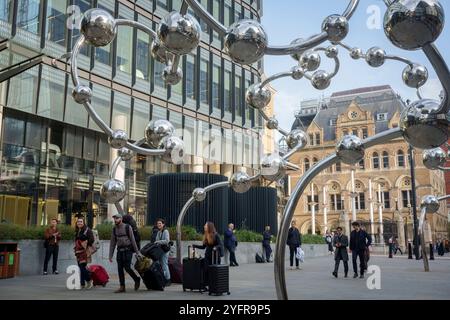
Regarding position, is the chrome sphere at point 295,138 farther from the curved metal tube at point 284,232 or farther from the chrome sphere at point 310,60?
the curved metal tube at point 284,232

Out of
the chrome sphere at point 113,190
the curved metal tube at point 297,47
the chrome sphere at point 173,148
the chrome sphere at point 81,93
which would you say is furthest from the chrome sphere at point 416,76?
the chrome sphere at point 113,190

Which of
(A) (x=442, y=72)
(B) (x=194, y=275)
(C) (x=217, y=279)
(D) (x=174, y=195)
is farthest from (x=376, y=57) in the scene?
(D) (x=174, y=195)

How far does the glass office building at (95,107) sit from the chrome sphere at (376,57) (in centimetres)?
1380

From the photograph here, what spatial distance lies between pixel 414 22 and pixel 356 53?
5.89m

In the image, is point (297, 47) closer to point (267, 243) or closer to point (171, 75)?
point (171, 75)

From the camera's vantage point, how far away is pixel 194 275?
33.8 ft

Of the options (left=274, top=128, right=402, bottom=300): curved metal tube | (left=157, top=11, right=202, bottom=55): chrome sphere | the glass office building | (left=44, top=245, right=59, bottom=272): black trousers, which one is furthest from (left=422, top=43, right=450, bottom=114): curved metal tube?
the glass office building

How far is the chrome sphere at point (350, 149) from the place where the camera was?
493 centimetres

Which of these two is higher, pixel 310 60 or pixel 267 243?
pixel 310 60

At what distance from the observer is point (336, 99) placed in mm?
84625

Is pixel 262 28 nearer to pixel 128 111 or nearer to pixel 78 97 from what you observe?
pixel 78 97

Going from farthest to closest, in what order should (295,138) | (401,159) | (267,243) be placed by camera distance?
1. (401,159)
2. (267,243)
3. (295,138)

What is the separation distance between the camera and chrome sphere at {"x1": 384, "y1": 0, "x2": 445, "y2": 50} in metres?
3.26

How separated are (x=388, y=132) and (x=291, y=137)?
4.85 metres
